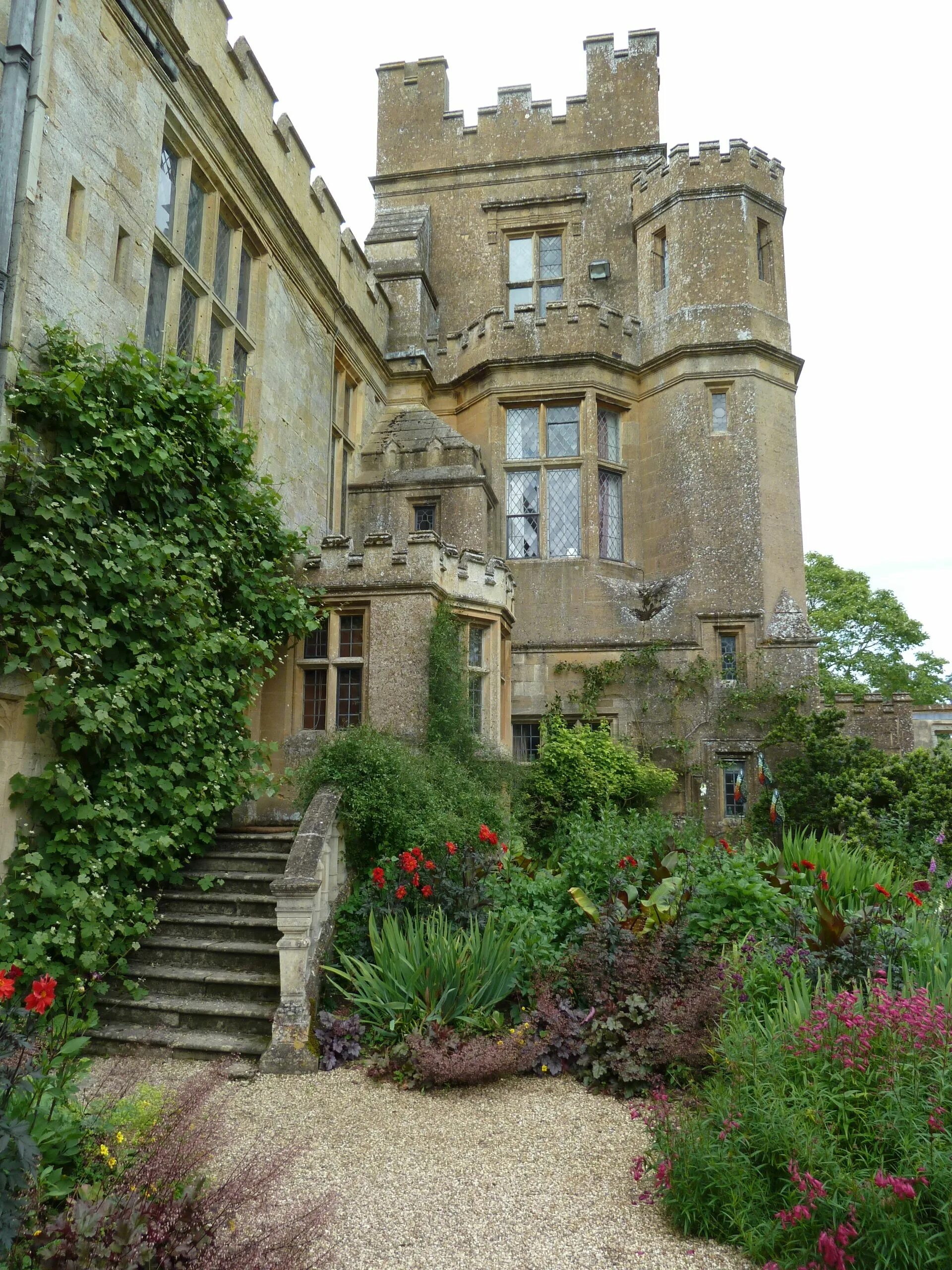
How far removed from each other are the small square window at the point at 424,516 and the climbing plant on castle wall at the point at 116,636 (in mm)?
5125

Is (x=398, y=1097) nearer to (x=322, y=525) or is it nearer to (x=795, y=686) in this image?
(x=322, y=525)

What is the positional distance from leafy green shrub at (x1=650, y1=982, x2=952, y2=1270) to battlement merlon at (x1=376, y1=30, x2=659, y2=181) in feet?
51.0

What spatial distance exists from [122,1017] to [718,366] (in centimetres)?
1195

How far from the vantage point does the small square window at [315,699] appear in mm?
9234

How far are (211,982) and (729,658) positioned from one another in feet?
29.5

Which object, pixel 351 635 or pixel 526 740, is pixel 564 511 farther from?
pixel 351 635

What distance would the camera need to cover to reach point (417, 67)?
16.5 meters

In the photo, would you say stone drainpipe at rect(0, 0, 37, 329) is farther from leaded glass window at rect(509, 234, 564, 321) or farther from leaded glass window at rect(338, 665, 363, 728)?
leaded glass window at rect(509, 234, 564, 321)

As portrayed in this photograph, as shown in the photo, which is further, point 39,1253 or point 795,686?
point 795,686

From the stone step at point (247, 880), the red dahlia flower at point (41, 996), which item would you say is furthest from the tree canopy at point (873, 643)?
the red dahlia flower at point (41, 996)

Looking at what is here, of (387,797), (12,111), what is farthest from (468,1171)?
(12,111)

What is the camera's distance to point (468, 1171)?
4047 mm

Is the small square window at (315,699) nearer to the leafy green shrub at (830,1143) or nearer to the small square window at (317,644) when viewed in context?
the small square window at (317,644)

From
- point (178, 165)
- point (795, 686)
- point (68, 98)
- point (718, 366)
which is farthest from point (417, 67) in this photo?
point (795, 686)
